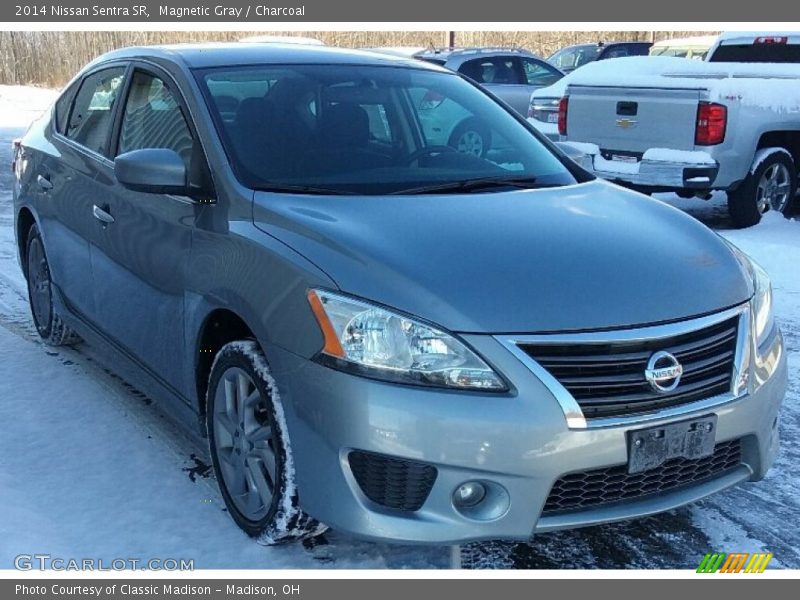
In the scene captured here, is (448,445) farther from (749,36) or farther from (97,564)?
(749,36)

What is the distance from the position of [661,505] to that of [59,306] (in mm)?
3369

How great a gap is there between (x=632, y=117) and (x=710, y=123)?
2.41 ft

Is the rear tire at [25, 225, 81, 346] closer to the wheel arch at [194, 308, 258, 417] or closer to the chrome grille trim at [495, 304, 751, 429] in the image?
the wheel arch at [194, 308, 258, 417]

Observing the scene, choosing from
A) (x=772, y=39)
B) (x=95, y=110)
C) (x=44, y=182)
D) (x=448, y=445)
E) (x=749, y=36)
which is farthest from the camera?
(x=749, y=36)

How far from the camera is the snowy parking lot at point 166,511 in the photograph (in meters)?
3.28

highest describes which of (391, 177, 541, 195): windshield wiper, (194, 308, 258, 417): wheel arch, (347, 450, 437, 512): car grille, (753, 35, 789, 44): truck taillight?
(753, 35, 789, 44): truck taillight

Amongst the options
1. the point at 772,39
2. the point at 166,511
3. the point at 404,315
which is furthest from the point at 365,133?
the point at 772,39

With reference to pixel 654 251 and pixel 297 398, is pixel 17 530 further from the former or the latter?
pixel 654 251

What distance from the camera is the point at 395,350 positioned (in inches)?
113

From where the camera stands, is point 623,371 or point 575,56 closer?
point 623,371

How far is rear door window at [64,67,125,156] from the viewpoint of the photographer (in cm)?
462

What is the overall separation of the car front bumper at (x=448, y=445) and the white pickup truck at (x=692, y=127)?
231 inches

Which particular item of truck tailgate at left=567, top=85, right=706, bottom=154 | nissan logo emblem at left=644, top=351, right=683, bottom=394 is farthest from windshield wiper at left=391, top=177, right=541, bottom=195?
truck tailgate at left=567, top=85, right=706, bottom=154

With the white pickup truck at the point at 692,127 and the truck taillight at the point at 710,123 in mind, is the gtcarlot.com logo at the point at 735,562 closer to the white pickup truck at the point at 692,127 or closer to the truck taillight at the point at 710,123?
the white pickup truck at the point at 692,127
